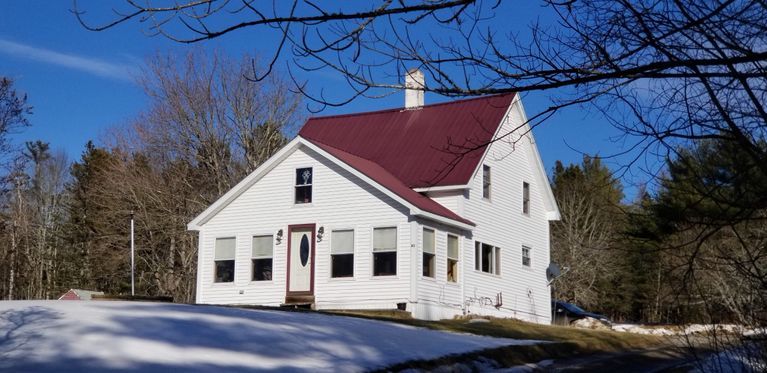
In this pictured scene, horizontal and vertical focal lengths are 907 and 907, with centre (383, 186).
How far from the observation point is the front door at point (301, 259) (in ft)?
87.1

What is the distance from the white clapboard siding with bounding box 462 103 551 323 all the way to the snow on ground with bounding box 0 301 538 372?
1244cm

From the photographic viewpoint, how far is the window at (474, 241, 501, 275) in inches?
1098

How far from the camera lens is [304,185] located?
27078mm

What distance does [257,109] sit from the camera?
40.7m

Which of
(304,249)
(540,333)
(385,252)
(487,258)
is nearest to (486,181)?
(487,258)

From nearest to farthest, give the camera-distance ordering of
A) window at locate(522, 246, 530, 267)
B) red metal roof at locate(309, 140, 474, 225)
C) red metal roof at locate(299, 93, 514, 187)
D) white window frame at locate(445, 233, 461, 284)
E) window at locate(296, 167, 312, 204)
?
1. red metal roof at locate(309, 140, 474, 225)
2. white window frame at locate(445, 233, 461, 284)
3. window at locate(296, 167, 312, 204)
4. red metal roof at locate(299, 93, 514, 187)
5. window at locate(522, 246, 530, 267)

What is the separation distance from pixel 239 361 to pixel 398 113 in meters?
21.2

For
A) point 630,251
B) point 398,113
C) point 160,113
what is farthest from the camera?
point 160,113

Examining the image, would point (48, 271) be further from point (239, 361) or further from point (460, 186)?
point (239, 361)

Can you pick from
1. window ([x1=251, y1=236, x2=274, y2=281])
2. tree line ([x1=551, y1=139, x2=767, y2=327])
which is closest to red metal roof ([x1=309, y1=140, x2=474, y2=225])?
window ([x1=251, y1=236, x2=274, y2=281])

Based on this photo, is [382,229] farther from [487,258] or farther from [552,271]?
[552,271]

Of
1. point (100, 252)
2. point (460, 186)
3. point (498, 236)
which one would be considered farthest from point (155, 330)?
point (100, 252)

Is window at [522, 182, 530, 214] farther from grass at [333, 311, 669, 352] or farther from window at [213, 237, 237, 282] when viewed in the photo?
window at [213, 237, 237, 282]

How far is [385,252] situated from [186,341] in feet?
47.8
